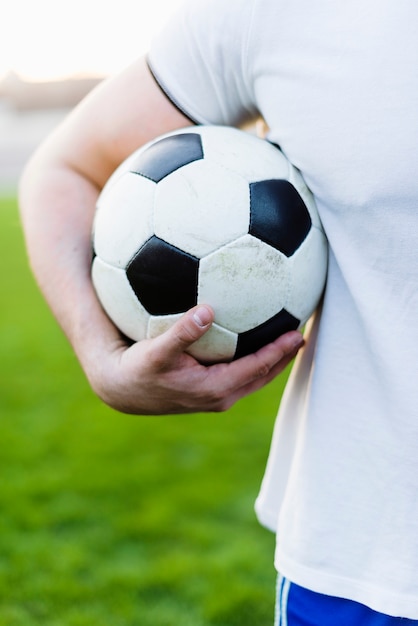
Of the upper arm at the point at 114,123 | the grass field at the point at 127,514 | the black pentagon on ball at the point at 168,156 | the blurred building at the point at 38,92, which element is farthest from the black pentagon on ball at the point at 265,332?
the blurred building at the point at 38,92

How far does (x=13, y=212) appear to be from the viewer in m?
13.4

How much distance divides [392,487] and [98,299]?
0.75 meters

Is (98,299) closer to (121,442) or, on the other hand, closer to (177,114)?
(177,114)

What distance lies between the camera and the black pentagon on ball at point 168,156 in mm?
1562

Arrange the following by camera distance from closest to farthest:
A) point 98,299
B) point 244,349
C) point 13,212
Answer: point 244,349
point 98,299
point 13,212

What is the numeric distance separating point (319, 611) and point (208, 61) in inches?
43.5

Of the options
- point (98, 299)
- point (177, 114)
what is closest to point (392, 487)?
point (98, 299)

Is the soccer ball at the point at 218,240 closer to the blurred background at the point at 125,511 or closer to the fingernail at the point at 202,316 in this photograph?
the fingernail at the point at 202,316

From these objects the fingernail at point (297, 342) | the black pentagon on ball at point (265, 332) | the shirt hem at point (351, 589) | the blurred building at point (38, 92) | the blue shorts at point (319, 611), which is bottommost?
the blurred building at point (38, 92)

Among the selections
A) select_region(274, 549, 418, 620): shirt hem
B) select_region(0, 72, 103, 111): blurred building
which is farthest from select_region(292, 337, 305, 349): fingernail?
select_region(0, 72, 103, 111): blurred building

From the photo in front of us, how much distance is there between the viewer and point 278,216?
5.19 ft

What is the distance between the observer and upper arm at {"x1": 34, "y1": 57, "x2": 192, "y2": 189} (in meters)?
1.71

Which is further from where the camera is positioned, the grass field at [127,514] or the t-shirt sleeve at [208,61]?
the grass field at [127,514]

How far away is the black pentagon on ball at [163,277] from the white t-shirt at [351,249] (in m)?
0.27
